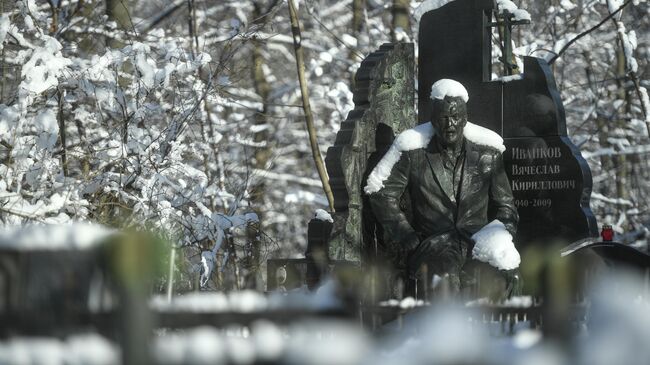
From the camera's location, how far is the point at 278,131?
22.2 meters

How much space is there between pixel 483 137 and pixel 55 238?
728cm

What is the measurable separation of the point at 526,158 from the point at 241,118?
8.80 metres

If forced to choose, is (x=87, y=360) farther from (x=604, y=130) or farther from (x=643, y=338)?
(x=604, y=130)

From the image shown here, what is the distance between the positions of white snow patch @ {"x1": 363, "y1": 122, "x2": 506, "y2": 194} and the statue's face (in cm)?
20

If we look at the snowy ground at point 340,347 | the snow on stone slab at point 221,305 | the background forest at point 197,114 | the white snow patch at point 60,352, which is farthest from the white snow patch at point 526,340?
the background forest at point 197,114

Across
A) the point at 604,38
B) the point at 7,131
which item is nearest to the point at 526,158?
the point at 7,131

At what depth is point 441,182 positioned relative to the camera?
1012cm

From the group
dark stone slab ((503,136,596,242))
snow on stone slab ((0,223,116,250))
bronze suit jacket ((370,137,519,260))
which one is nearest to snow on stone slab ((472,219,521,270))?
bronze suit jacket ((370,137,519,260))

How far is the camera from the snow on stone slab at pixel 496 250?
916 centimetres

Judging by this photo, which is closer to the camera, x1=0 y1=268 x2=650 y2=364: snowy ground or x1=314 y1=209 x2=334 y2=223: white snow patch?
x1=0 y1=268 x2=650 y2=364: snowy ground

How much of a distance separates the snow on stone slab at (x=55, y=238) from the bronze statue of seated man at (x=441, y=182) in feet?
21.7

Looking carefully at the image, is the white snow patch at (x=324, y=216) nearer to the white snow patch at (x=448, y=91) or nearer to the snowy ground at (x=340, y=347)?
the white snow patch at (x=448, y=91)

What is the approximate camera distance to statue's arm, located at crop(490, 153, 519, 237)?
33.2ft

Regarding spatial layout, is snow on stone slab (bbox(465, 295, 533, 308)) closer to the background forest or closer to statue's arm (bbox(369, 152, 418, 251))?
the background forest
